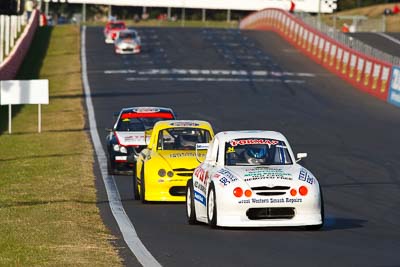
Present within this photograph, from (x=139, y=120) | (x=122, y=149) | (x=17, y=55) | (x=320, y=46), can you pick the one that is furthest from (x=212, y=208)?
(x=320, y=46)

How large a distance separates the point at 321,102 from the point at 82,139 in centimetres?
1459

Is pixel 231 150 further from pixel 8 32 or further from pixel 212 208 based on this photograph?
pixel 8 32

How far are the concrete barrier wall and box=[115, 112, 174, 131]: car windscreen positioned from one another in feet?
71.6

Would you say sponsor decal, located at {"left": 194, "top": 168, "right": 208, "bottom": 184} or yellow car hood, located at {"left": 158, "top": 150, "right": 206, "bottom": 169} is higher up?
sponsor decal, located at {"left": 194, "top": 168, "right": 208, "bottom": 184}

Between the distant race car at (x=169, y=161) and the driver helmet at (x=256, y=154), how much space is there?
2.62 meters

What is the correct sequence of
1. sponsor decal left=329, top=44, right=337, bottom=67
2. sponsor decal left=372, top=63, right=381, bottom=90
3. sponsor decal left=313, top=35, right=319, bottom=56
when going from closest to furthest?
sponsor decal left=372, top=63, right=381, bottom=90 < sponsor decal left=329, top=44, right=337, bottom=67 < sponsor decal left=313, top=35, right=319, bottom=56

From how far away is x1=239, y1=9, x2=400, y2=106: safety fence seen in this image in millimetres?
45656

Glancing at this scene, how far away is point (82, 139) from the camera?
3325 centimetres

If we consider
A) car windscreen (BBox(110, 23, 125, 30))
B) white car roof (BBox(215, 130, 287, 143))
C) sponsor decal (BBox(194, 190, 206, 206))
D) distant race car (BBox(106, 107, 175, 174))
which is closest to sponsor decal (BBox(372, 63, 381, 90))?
distant race car (BBox(106, 107, 175, 174))

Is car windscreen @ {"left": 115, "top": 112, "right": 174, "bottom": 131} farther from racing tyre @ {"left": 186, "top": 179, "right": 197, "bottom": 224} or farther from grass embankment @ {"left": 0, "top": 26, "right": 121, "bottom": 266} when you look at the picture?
racing tyre @ {"left": 186, "top": 179, "right": 197, "bottom": 224}

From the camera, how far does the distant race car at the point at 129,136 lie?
23.9 m

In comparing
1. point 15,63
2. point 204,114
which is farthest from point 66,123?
point 15,63

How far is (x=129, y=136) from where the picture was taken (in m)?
24.7

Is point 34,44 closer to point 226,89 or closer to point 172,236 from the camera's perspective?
point 226,89
